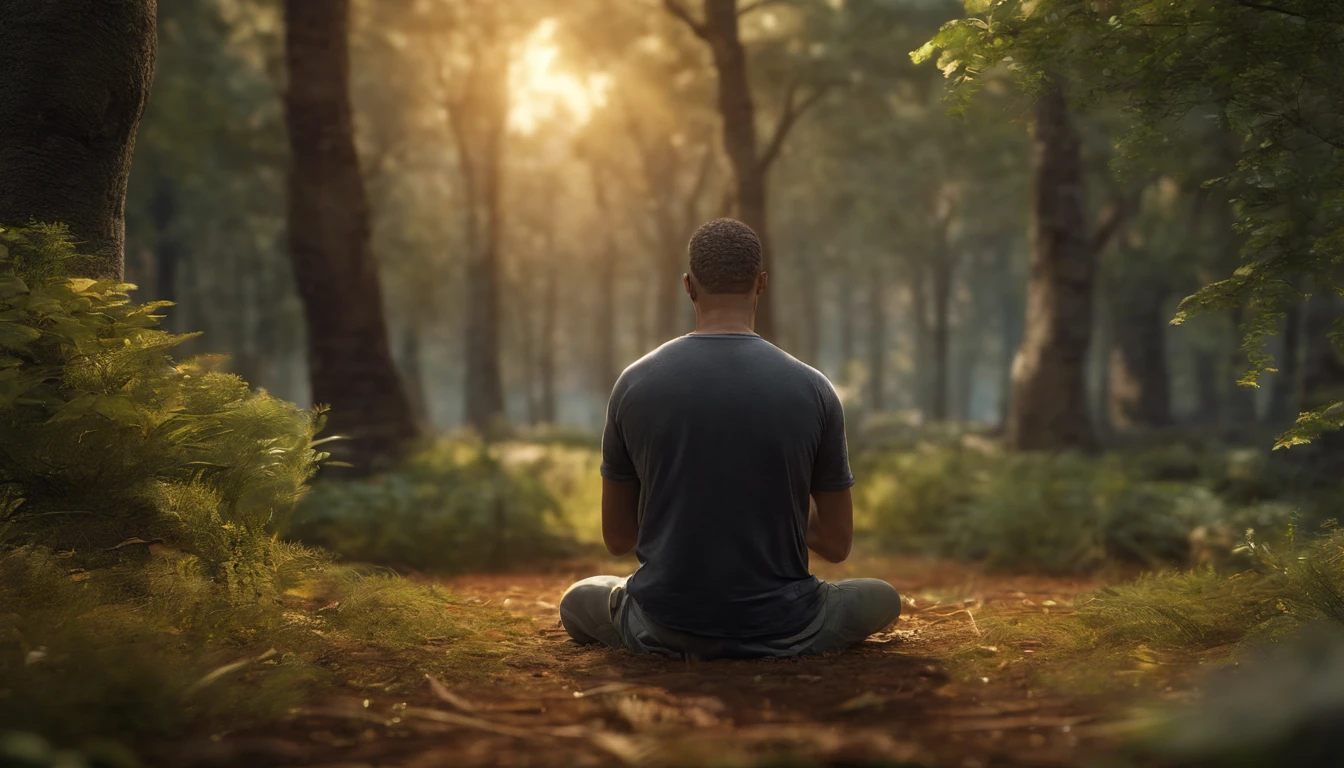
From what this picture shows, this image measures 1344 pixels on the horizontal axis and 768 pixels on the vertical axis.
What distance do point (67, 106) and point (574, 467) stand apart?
9.40m

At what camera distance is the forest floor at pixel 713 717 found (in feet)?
8.87

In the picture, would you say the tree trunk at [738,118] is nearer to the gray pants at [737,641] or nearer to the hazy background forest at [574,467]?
the hazy background forest at [574,467]

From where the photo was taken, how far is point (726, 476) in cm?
404

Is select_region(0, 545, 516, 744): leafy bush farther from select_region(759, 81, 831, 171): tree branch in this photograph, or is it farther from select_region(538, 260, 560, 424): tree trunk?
select_region(538, 260, 560, 424): tree trunk

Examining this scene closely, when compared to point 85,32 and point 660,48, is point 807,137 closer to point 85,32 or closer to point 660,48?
point 660,48

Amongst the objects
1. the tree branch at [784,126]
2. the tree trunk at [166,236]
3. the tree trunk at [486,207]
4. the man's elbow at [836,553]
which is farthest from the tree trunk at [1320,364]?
the tree trunk at [166,236]

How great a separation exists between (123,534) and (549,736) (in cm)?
225

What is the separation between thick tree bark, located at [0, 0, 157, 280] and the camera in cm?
480

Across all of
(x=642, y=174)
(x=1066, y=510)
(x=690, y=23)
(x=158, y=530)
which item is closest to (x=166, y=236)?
(x=642, y=174)

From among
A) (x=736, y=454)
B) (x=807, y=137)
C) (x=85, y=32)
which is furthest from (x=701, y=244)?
(x=807, y=137)

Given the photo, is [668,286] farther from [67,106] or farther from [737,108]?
[67,106]

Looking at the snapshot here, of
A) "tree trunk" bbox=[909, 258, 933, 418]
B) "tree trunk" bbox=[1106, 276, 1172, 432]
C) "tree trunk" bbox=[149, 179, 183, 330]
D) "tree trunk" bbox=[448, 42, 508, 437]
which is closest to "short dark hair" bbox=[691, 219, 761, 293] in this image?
"tree trunk" bbox=[448, 42, 508, 437]

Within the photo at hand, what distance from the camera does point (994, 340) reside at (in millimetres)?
59938

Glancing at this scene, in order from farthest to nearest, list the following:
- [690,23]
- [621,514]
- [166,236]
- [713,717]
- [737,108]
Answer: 1. [166,236]
2. [737,108]
3. [690,23]
4. [621,514]
5. [713,717]
